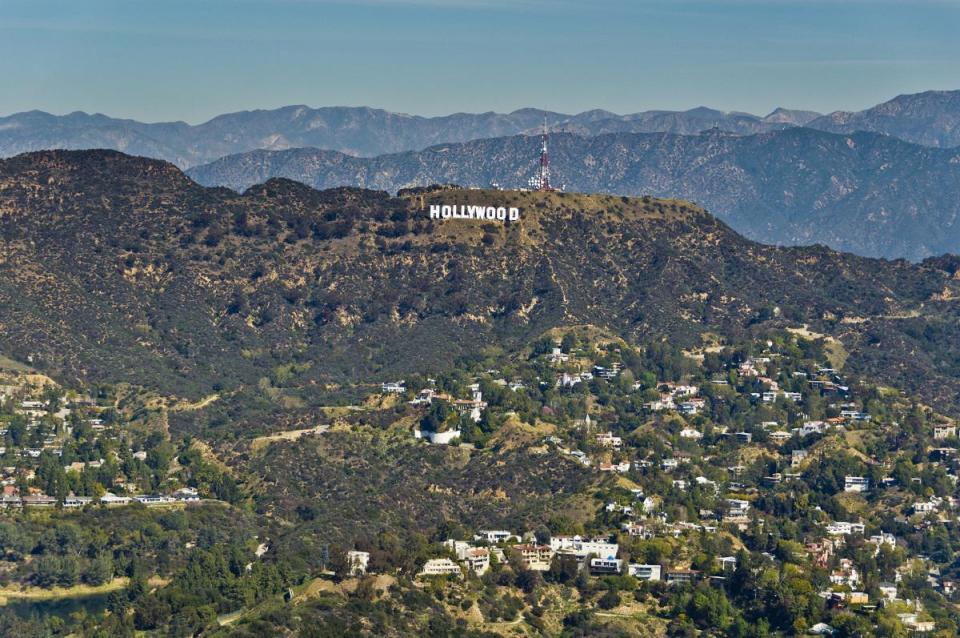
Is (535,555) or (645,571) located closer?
(645,571)

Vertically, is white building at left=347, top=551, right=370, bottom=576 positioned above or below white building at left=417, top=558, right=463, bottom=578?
above

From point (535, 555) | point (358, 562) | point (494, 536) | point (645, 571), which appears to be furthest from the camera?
point (494, 536)

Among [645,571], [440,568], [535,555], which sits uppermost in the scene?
[440,568]

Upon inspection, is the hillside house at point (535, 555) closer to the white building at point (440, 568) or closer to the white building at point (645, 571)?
the white building at point (645, 571)

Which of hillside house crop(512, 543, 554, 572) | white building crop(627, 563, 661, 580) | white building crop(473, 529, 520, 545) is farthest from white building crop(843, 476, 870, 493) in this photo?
hillside house crop(512, 543, 554, 572)

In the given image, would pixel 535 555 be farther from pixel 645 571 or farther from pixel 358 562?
pixel 358 562

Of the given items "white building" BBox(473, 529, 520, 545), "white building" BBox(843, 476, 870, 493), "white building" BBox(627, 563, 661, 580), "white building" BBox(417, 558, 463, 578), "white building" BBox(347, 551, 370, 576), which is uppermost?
"white building" BBox(347, 551, 370, 576)

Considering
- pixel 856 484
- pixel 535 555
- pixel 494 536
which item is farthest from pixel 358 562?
pixel 856 484

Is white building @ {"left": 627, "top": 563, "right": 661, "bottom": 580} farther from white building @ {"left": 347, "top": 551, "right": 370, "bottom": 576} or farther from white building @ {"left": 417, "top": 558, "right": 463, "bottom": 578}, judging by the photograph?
white building @ {"left": 347, "top": 551, "right": 370, "bottom": 576}

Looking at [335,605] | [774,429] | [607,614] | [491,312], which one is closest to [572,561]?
[607,614]

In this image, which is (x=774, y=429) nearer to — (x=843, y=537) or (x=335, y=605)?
(x=843, y=537)

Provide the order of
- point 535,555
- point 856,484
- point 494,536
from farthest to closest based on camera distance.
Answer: point 856,484, point 494,536, point 535,555
